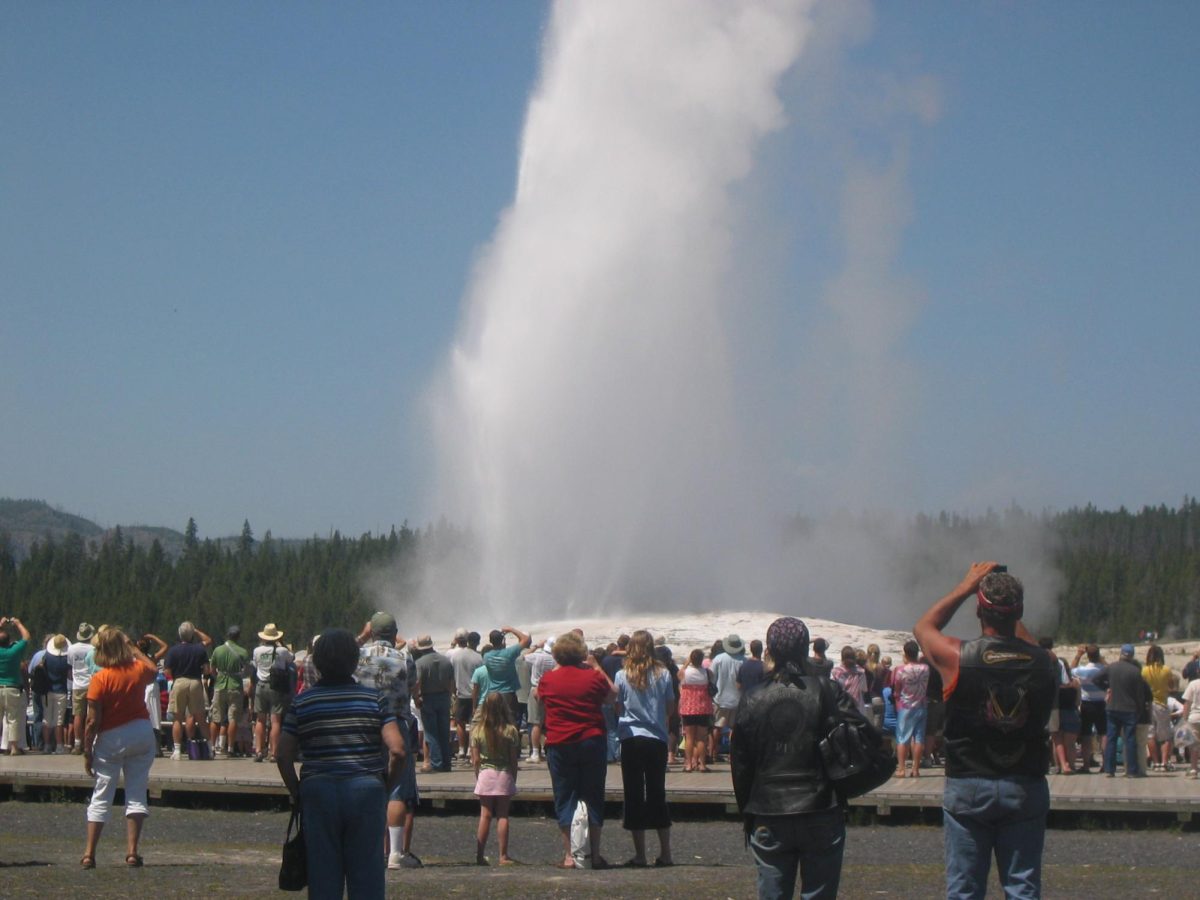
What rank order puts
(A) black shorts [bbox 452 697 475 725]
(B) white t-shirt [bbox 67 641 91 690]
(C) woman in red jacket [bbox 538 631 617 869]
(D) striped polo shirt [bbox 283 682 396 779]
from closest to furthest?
(D) striped polo shirt [bbox 283 682 396 779], (C) woman in red jacket [bbox 538 631 617 869], (B) white t-shirt [bbox 67 641 91 690], (A) black shorts [bbox 452 697 475 725]

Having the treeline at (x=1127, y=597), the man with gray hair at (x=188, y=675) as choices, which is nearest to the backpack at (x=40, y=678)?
the man with gray hair at (x=188, y=675)

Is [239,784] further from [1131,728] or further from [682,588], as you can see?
[682,588]

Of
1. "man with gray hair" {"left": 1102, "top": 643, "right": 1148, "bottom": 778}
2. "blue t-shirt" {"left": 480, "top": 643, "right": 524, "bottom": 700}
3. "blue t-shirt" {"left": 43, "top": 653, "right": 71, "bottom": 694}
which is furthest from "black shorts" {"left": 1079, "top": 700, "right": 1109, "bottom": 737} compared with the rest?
"blue t-shirt" {"left": 43, "top": 653, "right": 71, "bottom": 694}

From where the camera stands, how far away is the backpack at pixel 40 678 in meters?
19.3

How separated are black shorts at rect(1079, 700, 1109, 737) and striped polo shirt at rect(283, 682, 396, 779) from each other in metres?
12.4

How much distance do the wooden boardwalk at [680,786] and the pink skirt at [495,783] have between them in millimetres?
3478

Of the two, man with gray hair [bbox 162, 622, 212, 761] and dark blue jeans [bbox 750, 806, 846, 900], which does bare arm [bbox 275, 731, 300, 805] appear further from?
man with gray hair [bbox 162, 622, 212, 761]

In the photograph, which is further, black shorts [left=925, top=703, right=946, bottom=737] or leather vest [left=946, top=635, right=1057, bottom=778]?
black shorts [left=925, top=703, right=946, bottom=737]

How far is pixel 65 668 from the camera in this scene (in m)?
19.4

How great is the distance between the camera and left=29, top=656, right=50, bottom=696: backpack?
63.4 feet

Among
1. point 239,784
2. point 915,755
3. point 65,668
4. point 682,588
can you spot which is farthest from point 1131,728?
point 682,588

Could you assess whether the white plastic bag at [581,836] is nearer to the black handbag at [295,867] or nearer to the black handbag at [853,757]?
the black handbag at [295,867]

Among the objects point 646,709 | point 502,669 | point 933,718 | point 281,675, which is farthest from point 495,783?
point 933,718

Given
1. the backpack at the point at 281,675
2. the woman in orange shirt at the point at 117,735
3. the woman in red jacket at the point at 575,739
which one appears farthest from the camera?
the backpack at the point at 281,675
